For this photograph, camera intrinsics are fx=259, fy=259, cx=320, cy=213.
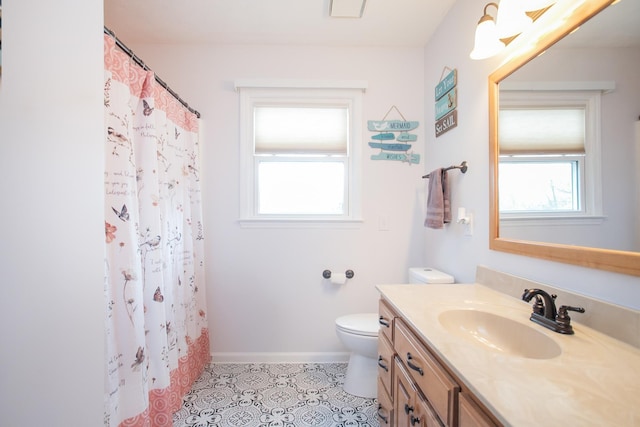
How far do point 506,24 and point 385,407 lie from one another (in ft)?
5.73

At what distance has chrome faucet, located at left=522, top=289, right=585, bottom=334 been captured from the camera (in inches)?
31.4

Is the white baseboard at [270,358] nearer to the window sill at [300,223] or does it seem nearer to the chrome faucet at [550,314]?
the window sill at [300,223]

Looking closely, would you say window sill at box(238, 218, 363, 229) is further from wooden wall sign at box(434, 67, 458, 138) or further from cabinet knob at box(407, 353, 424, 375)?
cabinet knob at box(407, 353, 424, 375)

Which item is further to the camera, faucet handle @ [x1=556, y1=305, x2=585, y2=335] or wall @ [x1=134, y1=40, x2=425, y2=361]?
wall @ [x1=134, y1=40, x2=425, y2=361]

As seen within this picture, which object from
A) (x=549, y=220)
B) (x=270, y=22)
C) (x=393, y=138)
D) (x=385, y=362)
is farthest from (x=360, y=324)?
(x=270, y=22)

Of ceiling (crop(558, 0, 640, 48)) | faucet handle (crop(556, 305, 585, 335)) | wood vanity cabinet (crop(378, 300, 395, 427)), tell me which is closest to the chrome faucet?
faucet handle (crop(556, 305, 585, 335))

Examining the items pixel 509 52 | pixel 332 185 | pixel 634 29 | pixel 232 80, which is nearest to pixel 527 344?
pixel 634 29

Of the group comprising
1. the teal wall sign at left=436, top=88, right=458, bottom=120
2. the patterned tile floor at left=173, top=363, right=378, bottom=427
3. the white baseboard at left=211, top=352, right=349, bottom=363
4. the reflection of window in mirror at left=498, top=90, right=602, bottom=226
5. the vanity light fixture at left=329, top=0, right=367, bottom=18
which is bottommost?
the patterned tile floor at left=173, top=363, right=378, bottom=427

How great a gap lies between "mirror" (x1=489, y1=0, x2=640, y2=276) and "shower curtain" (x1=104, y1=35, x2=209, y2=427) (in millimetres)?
1730

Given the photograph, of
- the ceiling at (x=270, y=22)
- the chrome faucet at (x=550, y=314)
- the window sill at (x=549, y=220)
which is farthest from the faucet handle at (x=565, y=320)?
the ceiling at (x=270, y=22)

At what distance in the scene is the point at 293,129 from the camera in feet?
6.88

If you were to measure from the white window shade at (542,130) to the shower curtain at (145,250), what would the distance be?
1.71m

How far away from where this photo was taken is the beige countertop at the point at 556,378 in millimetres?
483

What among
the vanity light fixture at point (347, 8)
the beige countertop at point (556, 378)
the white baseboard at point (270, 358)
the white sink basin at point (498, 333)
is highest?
the vanity light fixture at point (347, 8)
